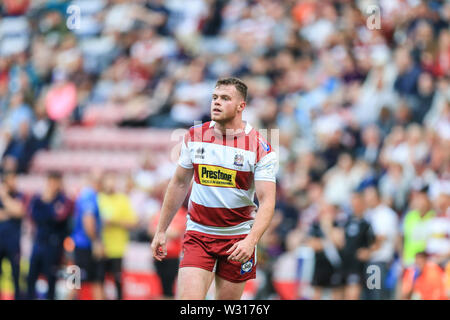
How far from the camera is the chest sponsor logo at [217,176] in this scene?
20.5ft

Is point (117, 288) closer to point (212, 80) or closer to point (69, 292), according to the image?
point (69, 292)

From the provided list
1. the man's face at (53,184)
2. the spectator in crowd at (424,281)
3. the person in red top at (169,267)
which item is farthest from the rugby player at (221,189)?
the man's face at (53,184)

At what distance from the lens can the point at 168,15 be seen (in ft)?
62.9

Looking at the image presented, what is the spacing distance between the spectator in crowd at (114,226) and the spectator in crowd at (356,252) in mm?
3709

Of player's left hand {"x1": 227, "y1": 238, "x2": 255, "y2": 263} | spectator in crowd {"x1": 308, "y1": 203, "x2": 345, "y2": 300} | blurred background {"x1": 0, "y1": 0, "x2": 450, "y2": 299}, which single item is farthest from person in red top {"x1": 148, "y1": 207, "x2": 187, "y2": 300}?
player's left hand {"x1": 227, "y1": 238, "x2": 255, "y2": 263}

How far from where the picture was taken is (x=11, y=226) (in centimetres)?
1199

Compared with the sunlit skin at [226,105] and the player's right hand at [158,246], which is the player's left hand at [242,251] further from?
the sunlit skin at [226,105]

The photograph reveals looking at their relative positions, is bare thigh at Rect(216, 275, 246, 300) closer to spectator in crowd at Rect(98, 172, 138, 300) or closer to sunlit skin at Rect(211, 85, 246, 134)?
sunlit skin at Rect(211, 85, 246, 134)

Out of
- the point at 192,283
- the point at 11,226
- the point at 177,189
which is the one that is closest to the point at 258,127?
the point at 11,226

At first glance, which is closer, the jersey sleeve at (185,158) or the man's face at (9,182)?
the jersey sleeve at (185,158)

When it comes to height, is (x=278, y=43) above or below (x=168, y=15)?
below

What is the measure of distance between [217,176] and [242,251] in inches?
30.2

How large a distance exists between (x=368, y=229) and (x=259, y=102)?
5217 millimetres
